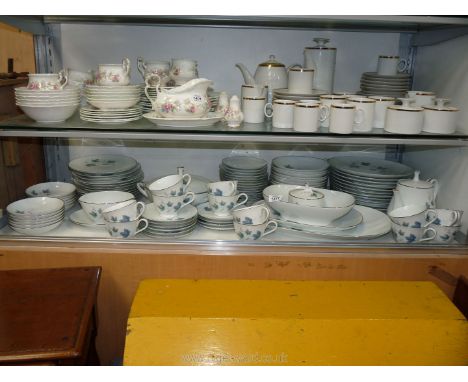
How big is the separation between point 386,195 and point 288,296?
0.60 metres

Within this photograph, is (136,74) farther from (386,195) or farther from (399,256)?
(399,256)

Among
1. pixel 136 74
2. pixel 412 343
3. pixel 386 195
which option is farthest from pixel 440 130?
pixel 136 74

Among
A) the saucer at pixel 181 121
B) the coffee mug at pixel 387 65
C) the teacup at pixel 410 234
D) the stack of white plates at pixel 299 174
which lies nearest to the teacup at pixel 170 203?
the saucer at pixel 181 121

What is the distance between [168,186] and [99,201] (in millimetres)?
261

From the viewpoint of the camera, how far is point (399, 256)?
1438mm

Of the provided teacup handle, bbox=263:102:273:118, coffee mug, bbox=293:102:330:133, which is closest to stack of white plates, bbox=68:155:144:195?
teacup handle, bbox=263:102:273:118

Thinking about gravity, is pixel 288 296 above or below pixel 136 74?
below

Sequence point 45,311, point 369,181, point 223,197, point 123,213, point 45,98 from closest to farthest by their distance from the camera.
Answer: point 45,311 → point 45,98 → point 123,213 → point 223,197 → point 369,181

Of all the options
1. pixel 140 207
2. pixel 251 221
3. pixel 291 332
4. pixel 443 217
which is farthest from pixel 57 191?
pixel 443 217

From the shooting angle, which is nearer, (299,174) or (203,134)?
(203,134)

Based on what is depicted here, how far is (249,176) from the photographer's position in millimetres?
1663

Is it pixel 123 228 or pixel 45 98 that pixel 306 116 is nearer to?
pixel 123 228

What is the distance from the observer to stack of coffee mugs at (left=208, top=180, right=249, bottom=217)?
5.00ft

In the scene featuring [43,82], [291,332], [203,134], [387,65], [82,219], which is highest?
[387,65]
